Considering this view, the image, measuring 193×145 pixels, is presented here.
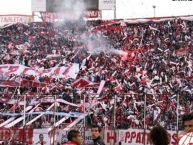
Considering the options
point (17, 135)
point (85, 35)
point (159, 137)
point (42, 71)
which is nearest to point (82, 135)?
point (17, 135)

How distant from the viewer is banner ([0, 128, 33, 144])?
16531mm

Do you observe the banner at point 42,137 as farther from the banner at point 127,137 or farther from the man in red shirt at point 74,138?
the man in red shirt at point 74,138

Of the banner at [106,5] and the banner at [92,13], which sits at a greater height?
the banner at [106,5]

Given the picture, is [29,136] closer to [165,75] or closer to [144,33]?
[165,75]

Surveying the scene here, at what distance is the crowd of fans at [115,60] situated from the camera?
2058cm

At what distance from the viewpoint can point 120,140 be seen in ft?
53.4

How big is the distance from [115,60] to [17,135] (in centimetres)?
1572

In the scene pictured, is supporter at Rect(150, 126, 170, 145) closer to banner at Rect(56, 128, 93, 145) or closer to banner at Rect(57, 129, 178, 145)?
banner at Rect(57, 129, 178, 145)

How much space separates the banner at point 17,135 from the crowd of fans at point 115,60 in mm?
2828

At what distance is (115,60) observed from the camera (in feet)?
104

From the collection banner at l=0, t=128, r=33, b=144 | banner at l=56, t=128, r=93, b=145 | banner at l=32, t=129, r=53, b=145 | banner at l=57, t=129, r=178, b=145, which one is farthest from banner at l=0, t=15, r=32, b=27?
banner at l=57, t=129, r=178, b=145

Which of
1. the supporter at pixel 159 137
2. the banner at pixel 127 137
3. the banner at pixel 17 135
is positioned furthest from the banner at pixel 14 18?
the supporter at pixel 159 137

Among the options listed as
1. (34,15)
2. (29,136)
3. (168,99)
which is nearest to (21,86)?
(168,99)

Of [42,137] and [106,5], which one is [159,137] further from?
[106,5]
